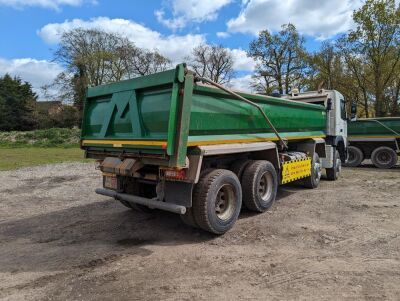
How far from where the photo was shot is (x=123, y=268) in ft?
14.3

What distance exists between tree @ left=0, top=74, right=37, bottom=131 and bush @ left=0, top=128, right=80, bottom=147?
35.9ft

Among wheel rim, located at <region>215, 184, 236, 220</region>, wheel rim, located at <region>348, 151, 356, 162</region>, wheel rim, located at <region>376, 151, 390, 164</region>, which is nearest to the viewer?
wheel rim, located at <region>215, 184, 236, 220</region>

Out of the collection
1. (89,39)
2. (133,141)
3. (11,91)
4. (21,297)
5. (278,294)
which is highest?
(89,39)

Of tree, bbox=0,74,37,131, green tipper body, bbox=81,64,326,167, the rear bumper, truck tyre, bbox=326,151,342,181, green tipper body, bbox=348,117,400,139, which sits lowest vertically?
the rear bumper

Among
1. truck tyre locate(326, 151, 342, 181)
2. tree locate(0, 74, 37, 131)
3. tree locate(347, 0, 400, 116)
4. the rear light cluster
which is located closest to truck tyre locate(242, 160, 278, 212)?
the rear light cluster

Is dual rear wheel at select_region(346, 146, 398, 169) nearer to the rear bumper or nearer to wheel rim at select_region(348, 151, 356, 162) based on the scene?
wheel rim at select_region(348, 151, 356, 162)

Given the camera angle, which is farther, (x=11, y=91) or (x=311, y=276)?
(x=11, y=91)

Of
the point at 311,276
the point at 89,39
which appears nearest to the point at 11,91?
the point at 89,39

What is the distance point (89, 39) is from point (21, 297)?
128 feet

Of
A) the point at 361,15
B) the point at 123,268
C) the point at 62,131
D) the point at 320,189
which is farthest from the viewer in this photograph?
the point at 62,131

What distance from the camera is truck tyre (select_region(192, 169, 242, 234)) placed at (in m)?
5.17

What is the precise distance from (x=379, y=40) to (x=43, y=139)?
30600 millimetres

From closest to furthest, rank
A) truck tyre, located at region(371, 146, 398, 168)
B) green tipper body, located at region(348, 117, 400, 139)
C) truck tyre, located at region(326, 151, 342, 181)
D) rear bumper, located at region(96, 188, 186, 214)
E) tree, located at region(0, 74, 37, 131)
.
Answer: rear bumper, located at region(96, 188, 186, 214) → truck tyre, located at region(326, 151, 342, 181) → green tipper body, located at region(348, 117, 400, 139) → truck tyre, located at region(371, 146, 398, 168) → tree, located at region(0, 74, 37, 131)

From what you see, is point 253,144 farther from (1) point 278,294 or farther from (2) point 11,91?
(2) point 11,91
